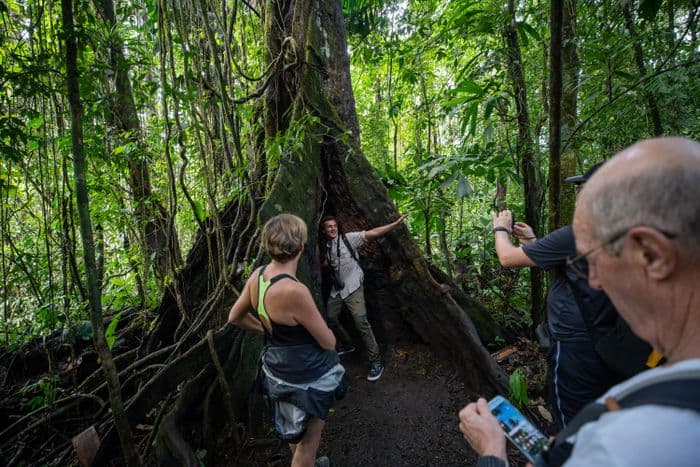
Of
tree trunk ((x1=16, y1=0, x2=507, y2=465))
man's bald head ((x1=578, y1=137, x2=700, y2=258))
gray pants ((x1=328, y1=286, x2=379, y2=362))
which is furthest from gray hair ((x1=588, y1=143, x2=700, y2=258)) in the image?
gray pants ((x1=328, y1=286, x2=379, y2=362))

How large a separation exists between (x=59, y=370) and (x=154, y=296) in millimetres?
1415

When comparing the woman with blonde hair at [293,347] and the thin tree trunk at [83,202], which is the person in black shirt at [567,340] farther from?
the thin tree trunk at [83,202]

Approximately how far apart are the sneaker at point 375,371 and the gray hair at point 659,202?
10.2 ft

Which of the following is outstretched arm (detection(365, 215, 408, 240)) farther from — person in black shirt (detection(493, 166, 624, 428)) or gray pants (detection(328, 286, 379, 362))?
person in black shirt (detection(493, 166, 624, 428))

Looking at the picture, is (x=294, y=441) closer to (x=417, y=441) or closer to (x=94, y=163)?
(x=417, y=441)

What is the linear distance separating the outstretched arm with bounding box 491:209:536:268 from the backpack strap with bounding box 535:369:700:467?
124 centimetres

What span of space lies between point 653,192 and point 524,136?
101 inches

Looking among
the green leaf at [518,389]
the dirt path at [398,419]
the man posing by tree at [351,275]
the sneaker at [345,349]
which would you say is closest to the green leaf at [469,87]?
the man posing by tree at [351,275]

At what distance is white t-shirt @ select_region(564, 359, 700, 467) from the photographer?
1.73 feet

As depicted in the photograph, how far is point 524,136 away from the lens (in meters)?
2.91

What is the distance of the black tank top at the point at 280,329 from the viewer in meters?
1.82

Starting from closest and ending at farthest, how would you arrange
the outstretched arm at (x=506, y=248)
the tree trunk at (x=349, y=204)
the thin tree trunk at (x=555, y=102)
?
the outstretched arm at (x=506, y=248), the thin tree trunk at (x=555, y=102), the tree trunk at (x=349, y=204)

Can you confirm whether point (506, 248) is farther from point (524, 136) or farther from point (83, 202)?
point (83, 202)

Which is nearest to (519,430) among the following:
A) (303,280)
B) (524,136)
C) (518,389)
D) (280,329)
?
(280,329)
